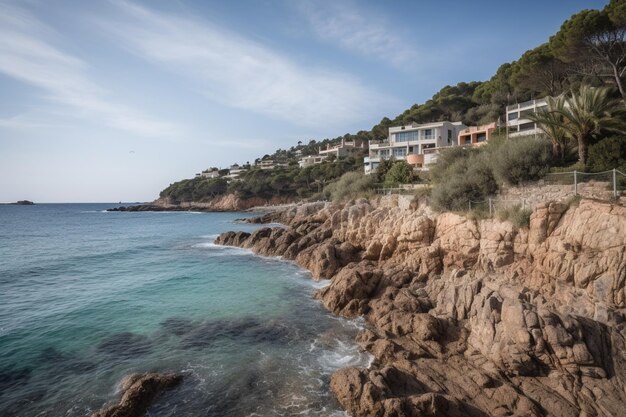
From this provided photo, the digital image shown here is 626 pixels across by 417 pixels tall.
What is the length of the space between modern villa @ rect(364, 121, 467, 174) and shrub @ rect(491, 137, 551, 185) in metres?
30.5

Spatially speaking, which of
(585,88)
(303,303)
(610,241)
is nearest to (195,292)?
(303,303)

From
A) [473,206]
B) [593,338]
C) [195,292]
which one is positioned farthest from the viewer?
[195,292]

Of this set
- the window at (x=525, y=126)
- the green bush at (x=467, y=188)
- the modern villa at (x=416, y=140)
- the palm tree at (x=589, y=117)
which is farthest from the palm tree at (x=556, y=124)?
the modern villa at (x=416, y=140)

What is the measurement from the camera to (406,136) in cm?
5925

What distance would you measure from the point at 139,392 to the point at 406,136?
57.3 m

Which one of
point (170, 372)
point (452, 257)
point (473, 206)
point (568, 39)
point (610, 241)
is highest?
point (568, 39)

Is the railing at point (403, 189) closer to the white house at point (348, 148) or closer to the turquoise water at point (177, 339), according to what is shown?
the turquoise water at point (177, 339)

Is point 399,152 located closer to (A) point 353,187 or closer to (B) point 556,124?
(A) point 353,187

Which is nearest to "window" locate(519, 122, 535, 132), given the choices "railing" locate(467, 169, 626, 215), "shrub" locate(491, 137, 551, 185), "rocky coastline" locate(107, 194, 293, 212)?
"shrub" locate(491, 137, 551, 185)

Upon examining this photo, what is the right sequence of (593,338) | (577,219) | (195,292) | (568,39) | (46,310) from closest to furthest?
(593,338)
(577,219)
(46,310)
(195,292)
(568,39)

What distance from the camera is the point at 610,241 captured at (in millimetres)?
11602

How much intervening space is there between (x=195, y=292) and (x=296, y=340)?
368 inches

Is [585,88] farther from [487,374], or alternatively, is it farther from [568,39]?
[487,374]

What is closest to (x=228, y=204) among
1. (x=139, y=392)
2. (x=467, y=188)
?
(x=467, y=188)
